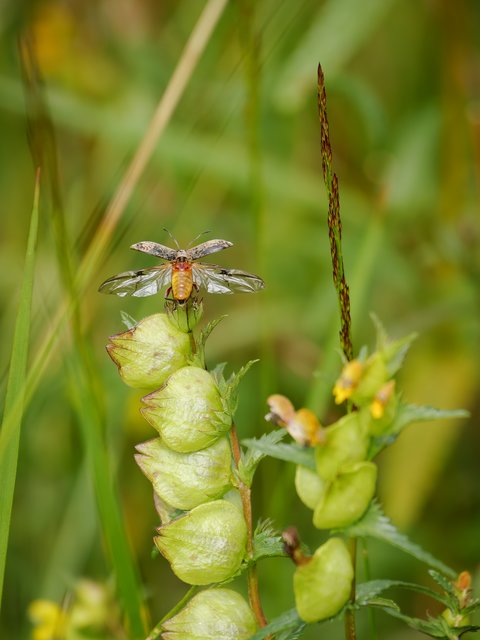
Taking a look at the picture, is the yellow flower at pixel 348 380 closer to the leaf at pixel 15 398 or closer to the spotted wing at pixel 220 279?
the spotted wing at pixel 220 279

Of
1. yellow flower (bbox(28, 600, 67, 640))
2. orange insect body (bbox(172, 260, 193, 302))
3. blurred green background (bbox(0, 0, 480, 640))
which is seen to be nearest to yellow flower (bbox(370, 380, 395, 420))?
orange insect body (bbox(172, 260, 193, 302))

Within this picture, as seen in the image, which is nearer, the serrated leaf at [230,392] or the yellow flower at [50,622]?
the serrated leaf at [230,392]

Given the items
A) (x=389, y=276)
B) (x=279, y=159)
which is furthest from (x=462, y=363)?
(x=279, y=159)

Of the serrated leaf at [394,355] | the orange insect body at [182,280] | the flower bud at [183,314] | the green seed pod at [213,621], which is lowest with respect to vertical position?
the green seed pod at [213,621]

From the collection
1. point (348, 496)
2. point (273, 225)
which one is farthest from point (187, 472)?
point (273, 225)

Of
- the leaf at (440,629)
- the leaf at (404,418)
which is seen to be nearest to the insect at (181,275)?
the leaf at (404,418)

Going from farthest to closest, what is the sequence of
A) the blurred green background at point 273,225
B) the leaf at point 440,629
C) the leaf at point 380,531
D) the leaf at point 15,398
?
the blurred green background at point 273,225, the leaf at point 15,398, the leaf at point 440,629, the leaf at point 380,531

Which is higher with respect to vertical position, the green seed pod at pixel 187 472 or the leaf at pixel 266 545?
the green seed pod at pixel 187 472

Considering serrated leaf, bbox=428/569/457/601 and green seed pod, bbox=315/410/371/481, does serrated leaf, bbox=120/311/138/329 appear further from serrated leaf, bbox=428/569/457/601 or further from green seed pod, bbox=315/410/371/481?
serrated leaf, bbox=428/569/457/601

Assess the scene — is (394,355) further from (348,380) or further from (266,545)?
(266,545)
